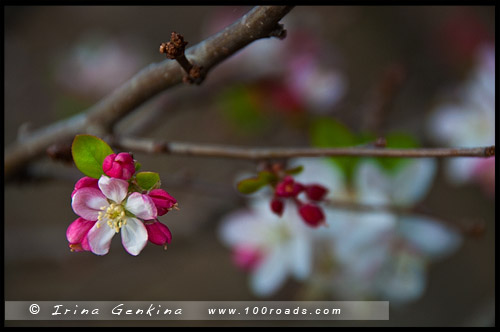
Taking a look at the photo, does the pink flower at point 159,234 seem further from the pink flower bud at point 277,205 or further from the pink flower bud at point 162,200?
the pink flower bud at point 277,205

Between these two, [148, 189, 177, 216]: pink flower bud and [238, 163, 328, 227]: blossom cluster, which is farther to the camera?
[238, 163, 328, 227]: blossom cluster

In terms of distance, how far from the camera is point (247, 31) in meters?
0.39

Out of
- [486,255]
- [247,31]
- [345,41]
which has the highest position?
[345,41]

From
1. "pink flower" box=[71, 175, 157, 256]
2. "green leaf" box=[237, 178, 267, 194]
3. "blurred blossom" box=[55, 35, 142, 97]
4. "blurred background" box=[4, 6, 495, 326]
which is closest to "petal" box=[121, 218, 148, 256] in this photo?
"pink flower" box=[71, 175, 157, 256]

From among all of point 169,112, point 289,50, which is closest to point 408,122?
point 289,50

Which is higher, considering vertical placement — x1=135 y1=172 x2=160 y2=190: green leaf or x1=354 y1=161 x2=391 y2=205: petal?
x1=354 y1=161 x2=391 y2=205: petal

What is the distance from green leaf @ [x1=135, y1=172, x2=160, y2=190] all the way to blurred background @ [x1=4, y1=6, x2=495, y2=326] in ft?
1.53

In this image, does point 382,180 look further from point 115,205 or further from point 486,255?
point 486,255

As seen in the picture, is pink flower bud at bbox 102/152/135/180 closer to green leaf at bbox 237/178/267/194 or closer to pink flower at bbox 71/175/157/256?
pink flower at bbox 71/175/157/256

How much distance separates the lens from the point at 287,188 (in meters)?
0.47

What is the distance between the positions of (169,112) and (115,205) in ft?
1.83

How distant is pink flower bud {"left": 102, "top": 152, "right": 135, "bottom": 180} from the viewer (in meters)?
0.36

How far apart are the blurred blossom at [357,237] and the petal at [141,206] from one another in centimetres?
36

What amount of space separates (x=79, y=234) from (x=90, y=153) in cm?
7
